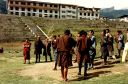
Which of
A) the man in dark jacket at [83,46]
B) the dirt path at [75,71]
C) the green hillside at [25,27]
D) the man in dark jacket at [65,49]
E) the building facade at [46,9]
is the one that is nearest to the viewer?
the man in dark jacket at [65,49]

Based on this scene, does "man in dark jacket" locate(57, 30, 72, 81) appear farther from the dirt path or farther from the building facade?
the building facade

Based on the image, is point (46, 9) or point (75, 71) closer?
point (75, 71)

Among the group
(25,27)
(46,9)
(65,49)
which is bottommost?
(25,27)

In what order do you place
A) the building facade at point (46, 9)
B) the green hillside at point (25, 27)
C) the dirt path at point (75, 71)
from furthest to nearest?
the building facade at point (46, 9), the green hillside at point (25, 27), the dirt path at point (75, 71)

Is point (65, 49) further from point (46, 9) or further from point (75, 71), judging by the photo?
point (46, 9)

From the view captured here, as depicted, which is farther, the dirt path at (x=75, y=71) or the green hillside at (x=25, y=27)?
the green hillside at (x=25, y=27)

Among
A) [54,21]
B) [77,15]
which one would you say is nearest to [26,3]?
[77,15]

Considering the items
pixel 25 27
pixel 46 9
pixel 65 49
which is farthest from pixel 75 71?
pixel 46 9

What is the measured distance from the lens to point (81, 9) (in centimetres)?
14500

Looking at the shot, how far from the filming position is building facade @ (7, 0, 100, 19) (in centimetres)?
12381

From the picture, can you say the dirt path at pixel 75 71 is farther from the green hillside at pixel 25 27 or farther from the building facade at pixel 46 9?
the building facade at pixel 46 9


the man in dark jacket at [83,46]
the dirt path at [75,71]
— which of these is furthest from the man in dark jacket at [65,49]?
the dirt path at [75,71]

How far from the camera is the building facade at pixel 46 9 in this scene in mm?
123812

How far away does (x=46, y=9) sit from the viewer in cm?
13138
